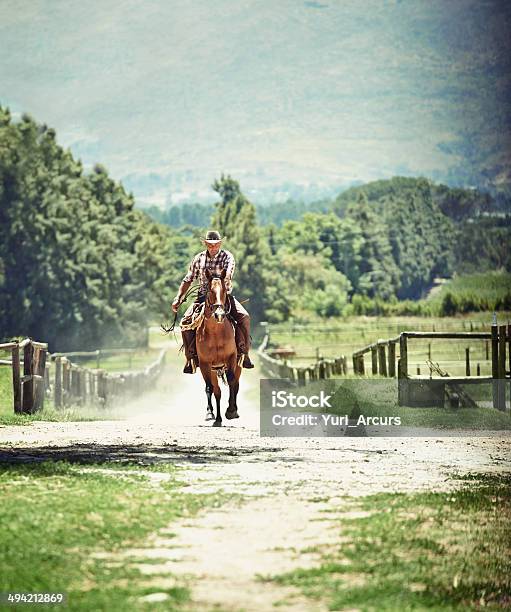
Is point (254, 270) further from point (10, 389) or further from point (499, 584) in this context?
point (499, 584)

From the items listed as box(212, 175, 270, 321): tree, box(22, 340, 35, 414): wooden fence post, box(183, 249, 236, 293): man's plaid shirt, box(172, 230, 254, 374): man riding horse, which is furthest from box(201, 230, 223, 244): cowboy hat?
box(212, 175, 270, 321): tree

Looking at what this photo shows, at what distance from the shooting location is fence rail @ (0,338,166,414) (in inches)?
810

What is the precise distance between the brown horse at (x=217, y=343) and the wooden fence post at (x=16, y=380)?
3.00 metres

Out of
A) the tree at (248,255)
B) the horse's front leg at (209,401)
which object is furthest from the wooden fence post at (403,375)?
the tree at (248,255)

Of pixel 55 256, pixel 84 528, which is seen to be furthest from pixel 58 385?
pixel 55 256

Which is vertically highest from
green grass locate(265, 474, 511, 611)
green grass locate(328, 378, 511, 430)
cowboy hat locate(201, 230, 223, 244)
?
cowboy hat locate(201, 230, 223, 244)

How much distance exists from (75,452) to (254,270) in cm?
9661

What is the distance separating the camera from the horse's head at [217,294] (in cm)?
1834

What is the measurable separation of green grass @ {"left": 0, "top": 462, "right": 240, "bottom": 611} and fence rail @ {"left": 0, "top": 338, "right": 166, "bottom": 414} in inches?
331

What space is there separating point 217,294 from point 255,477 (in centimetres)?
707

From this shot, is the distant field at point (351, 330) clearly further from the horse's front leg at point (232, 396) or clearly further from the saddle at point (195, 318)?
the saddle at point (195, 318)

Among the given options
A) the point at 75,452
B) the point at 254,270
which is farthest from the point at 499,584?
the point at 254,270

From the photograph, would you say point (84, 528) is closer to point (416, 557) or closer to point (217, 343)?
point (416, 557)

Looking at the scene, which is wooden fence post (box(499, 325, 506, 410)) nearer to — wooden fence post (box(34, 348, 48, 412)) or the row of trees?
wooden fence post (box(34, 348, 48, 412))
